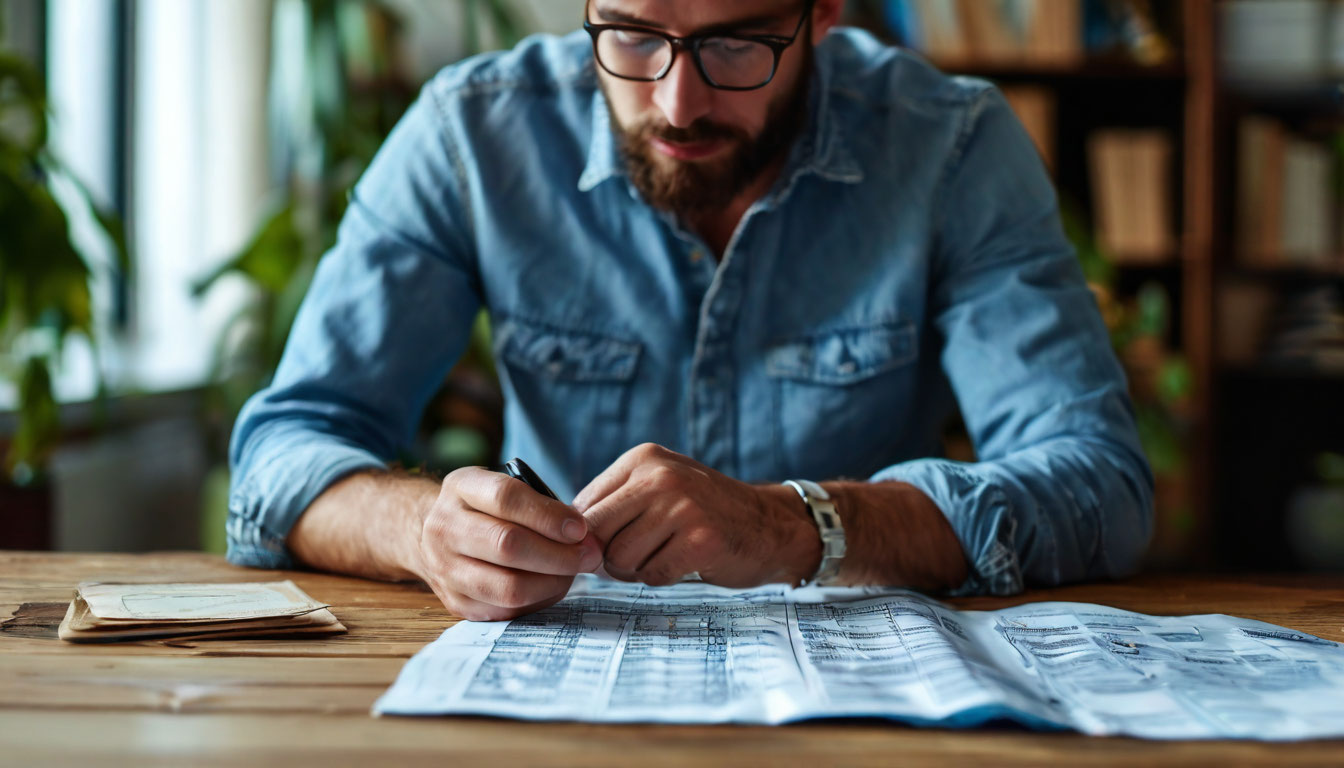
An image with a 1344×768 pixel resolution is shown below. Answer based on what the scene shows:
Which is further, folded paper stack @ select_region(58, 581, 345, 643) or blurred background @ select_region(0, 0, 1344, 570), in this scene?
blurred background @ select_region(0, 0, 1344, 570)

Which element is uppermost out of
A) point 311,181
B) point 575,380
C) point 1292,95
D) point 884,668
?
point 1292,95

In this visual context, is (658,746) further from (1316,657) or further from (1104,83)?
(1104,83)

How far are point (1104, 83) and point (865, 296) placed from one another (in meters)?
2.10

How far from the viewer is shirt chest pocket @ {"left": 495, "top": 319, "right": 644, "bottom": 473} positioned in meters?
1.30

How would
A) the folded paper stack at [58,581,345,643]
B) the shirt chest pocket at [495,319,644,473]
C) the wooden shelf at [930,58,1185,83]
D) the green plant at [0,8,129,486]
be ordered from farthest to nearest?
1. the wooden shelf at [930,58,1185,83]
2. the green plant at [0,8,129,486]
3. the shirt chest pocket at [495,319,644,473]
4. the folded paper stack at [58,581,345,643]

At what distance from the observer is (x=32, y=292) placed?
1.63 metres

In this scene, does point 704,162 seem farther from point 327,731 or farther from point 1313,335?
point 1313,335

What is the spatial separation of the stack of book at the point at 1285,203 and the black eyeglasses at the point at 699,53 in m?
2.19

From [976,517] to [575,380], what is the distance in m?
0.51

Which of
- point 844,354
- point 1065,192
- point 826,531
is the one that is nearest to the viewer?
point 826,531

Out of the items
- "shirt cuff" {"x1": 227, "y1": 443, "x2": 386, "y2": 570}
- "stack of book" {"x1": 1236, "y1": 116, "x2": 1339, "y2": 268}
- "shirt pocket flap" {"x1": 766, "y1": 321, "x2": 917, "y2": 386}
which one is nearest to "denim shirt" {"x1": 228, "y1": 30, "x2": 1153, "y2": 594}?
"shirt pocket flap" {"x1": 766, "y1": 321, "x2": 917, "y2": 386}

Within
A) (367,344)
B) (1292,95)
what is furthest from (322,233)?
(1292,95)

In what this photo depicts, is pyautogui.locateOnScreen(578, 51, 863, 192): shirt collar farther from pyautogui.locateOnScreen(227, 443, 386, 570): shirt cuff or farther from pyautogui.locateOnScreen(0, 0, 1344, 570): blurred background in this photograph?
pyautogui.locateOnScreen(0, 0, 1344, 570): blurred background

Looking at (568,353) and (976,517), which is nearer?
(976,517)
